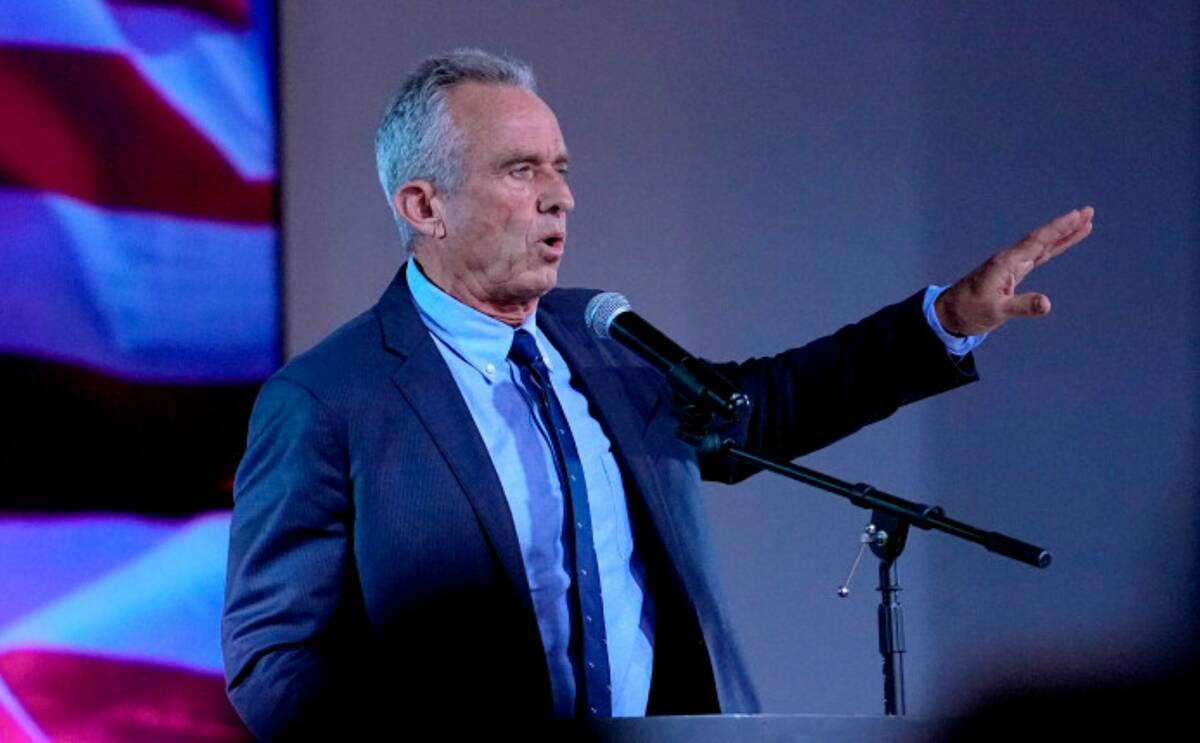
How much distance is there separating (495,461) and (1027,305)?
2.10ft

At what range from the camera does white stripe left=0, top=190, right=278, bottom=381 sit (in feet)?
8.68

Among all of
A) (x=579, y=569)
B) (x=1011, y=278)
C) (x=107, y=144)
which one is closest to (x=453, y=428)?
(x=579, y=569)

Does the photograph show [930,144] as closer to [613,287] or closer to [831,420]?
[613,287]

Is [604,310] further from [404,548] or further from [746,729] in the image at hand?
[746,729]

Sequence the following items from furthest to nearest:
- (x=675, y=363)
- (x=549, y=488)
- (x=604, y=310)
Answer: (x=549, y=488), (x=604, y=310), (x=675, y=363)

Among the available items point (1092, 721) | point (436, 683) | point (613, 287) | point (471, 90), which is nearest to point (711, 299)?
point (613, 287)

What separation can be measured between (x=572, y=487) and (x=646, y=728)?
869 mm

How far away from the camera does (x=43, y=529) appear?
2.63m

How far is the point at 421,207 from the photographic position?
217 cm

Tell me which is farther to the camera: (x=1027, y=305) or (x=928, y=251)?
(x=928, y=251)

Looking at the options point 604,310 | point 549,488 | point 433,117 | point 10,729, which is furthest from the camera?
point 10,729

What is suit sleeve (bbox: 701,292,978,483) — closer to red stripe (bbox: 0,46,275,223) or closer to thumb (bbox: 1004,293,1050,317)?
thumb (bbox: 1004,293,1050,317)

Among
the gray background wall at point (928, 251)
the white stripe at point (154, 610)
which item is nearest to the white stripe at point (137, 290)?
the white stripe at point (154, 610)

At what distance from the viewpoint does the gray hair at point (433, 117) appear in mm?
→ 2150
